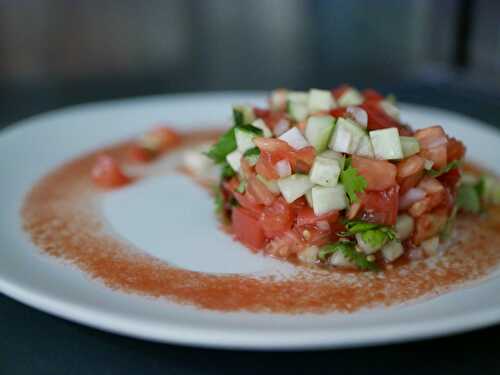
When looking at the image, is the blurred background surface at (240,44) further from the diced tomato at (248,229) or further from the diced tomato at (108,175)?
the diced tomato at (248,229)

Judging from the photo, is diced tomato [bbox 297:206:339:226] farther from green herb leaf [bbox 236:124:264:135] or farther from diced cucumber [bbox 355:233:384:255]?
green herb leaf [bbox 236:124:264:135]

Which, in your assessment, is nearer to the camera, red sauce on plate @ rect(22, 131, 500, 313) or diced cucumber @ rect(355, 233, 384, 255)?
red sauce on plate @ rect(22, 131, 500, 313)

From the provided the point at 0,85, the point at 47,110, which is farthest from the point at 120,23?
the point at 47,110

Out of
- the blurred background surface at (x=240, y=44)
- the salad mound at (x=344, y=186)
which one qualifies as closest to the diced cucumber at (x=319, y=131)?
the salad mound at (x=344, y=186)

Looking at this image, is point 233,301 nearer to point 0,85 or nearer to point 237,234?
point 237,234

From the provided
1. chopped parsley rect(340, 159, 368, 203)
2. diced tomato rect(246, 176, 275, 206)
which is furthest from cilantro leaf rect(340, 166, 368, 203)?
diced tomato rect(246, 176, 275, 206)

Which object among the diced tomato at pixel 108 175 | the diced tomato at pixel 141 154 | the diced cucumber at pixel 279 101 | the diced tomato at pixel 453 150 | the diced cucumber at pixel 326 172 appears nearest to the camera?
the diced cucumber at pixel 326 172

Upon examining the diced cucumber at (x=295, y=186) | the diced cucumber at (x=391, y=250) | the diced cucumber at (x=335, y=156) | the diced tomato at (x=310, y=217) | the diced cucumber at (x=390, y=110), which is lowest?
the diced cucumber at (x=391, y=250)
